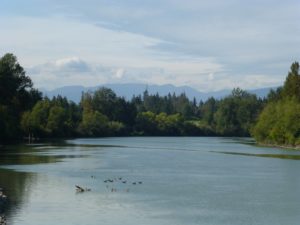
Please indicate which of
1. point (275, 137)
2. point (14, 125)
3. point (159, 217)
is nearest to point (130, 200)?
point (159, 217)

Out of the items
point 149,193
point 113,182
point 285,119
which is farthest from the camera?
point 285,119

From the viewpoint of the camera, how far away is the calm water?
34.1 metres

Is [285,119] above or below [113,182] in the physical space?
above

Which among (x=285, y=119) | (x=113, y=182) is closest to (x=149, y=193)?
(x=113, y=182)

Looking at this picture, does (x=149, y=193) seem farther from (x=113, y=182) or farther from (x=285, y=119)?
(x=285, y=119)

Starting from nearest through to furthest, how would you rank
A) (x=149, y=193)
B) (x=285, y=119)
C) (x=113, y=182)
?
(x=149, y=193) < (x=113, y=182) < (x=285, y=119)

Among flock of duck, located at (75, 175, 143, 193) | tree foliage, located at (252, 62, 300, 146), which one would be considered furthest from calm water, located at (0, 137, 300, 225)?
tree foliage, located at (252, 62, 300, 146)

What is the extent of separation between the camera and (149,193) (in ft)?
144

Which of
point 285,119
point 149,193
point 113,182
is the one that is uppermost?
point 285,119

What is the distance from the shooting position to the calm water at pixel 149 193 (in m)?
34.1

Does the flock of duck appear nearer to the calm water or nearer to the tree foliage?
the calm water

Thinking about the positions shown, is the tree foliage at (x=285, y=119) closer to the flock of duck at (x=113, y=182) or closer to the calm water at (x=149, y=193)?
the calm water at (x=149, y=193)

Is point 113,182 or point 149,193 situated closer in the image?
point 149,193

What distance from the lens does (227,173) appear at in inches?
2363
